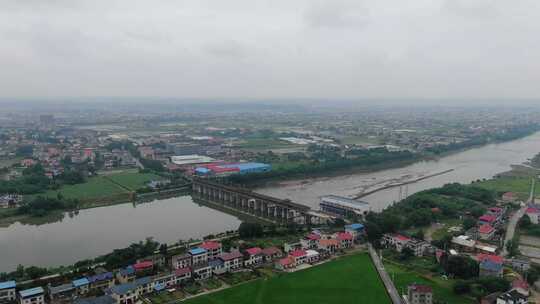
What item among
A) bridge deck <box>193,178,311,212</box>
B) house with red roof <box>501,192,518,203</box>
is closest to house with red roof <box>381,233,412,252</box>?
bridge deck <box>193,178,311,212</box>

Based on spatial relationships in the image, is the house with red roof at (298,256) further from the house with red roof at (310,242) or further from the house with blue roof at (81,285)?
the house with blue roof at (81,285)

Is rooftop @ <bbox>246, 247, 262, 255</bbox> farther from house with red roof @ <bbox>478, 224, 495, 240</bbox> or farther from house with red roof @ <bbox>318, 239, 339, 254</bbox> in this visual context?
house with red roof @ <bbox>478, 224, 495, 240</bbox>

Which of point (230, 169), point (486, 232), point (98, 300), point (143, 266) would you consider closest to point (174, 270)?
point (143, 266)

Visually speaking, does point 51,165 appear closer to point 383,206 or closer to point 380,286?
point 383,206

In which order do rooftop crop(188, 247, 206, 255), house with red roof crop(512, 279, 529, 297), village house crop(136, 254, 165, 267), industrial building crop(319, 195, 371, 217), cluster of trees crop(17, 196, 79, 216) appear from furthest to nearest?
cluster of trees crop(17, 196, 79, 216) < industrial building crop(319, 195, 371, 217) < rooftop crop(188, 247, 206, 255) < village house crop(136, 254, 165, 267) < house with red roof crop(512, 279, 529, 297)

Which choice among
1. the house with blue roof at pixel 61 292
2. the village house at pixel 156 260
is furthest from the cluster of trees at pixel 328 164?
the house with blue roof at pixel 61 292

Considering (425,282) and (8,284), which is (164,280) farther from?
(425,282)

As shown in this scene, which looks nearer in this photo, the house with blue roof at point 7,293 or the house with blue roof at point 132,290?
the house with blue roof at point 132,290
